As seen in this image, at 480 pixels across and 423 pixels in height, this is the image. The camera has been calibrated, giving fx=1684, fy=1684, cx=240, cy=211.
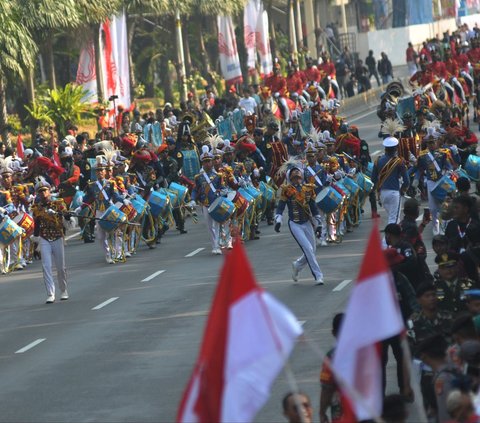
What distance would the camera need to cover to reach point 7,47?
44.7 m

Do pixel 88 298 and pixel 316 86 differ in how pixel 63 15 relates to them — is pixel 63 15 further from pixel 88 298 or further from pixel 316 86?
pixel 88 298

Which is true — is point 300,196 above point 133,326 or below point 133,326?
above

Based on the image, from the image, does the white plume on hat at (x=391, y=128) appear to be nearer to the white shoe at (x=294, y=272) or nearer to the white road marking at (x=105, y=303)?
the white shoe at (x=294, y=272)

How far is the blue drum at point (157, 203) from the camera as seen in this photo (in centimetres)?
3092

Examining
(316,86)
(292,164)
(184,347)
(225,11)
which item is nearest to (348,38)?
(225,11)

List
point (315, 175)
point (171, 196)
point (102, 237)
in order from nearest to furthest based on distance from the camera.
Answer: point (315, 175)
point (102, 237)
point (171, 196)

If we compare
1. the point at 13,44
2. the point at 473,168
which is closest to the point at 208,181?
the point at 473,168

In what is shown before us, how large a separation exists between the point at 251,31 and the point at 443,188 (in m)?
38.3

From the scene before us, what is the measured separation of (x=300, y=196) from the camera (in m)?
24.0

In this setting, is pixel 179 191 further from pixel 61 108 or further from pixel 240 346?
pixel 240 346

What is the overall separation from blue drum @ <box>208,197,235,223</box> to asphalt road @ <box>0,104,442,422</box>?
2.29ft

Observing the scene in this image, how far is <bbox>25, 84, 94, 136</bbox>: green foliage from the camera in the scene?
157ft

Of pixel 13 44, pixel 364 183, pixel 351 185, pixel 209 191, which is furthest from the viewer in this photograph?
pixel 13 44

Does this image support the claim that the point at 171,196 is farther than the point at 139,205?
Yes
